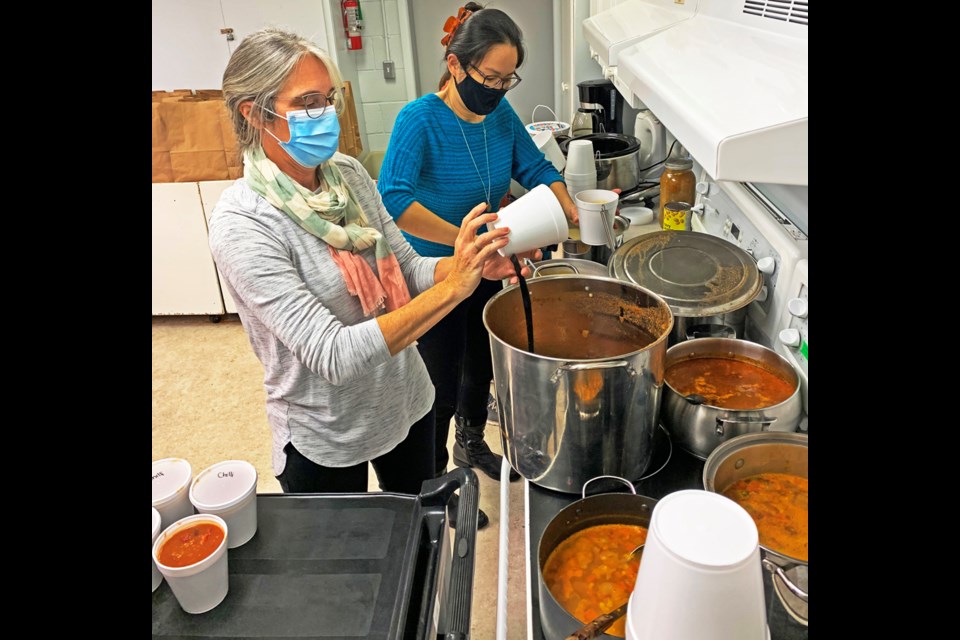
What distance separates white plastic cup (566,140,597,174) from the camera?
237 centimetres

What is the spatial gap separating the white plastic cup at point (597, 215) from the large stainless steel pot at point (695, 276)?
4.5 inches

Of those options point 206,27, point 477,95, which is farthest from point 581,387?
point 206,27

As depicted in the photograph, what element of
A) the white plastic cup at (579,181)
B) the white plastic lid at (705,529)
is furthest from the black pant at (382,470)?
the white plastic cup at (579,181)

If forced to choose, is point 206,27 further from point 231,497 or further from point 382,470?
point 231,497

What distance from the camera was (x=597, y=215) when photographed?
1.82 meters

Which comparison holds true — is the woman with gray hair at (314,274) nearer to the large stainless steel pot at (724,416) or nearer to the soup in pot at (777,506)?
the large stainless steel pot at (724,416)

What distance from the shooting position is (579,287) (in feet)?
4.51

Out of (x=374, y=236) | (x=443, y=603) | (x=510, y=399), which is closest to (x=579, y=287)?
(x=510, y=399)

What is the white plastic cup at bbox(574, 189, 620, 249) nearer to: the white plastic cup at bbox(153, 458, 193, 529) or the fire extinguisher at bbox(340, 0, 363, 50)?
the white plastic cup at bbox(153, 458, 193, 529)

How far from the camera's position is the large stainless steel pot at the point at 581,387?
1.06 meters

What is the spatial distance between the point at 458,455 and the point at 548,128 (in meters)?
1.59

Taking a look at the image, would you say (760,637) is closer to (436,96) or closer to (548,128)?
(436,96)

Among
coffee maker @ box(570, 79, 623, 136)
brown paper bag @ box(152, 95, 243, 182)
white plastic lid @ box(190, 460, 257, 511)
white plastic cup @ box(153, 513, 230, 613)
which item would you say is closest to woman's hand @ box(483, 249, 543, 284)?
white plastic lid @ box(190, 460, 257, 511)

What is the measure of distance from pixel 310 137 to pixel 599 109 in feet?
7.13
